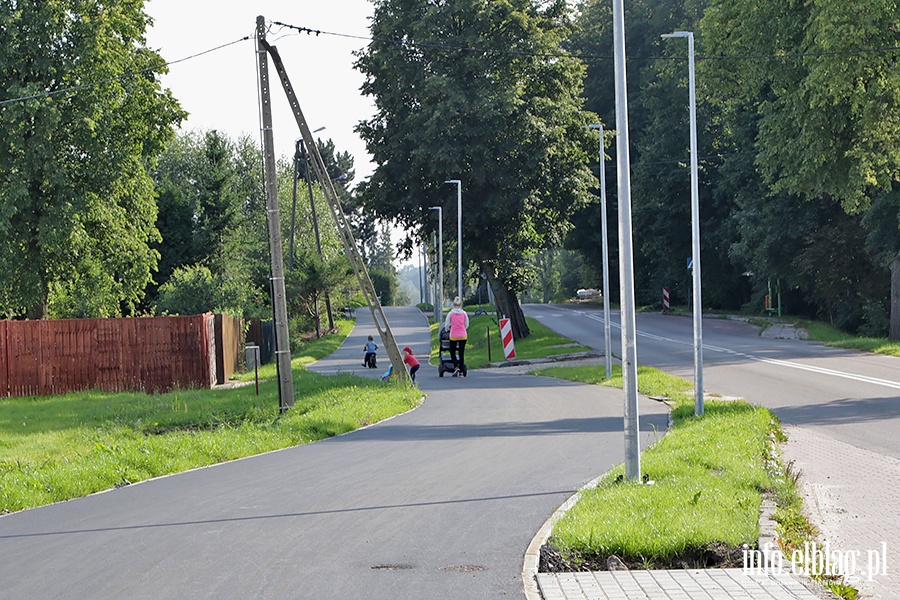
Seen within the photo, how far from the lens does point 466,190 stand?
45125mm

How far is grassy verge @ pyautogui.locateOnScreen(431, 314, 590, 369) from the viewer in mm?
39781

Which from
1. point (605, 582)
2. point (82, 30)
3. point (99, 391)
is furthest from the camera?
point (82, 30)

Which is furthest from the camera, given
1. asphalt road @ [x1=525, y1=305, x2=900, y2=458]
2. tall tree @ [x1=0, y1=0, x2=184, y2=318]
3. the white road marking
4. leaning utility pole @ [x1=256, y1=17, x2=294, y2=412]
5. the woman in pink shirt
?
tall tree @ [x1=0, y1=0, x2=184, y2=318]

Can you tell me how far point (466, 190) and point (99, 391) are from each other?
66.8 ft

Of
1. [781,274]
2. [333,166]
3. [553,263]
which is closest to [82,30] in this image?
[781,274]

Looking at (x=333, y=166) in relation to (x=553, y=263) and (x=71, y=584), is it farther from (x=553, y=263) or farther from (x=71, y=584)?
(x=71, y=584)

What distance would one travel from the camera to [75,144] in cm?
3659

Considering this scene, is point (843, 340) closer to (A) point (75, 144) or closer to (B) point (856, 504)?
(A) point (75, 144)

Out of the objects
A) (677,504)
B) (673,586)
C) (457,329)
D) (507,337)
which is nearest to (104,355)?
→ (457,329)

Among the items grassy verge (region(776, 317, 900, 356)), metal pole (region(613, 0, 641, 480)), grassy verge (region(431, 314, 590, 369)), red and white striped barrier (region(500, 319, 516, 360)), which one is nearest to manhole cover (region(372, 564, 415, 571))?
metal pole (region(613, 0, 641, 480))

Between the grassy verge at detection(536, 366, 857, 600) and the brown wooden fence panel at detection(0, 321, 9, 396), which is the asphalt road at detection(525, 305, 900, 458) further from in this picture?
the brown wooden fence panel at detection(0, 321, 9, 396)

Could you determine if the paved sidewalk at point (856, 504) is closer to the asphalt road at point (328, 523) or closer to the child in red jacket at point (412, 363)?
the asphalt road at point (328, 523)

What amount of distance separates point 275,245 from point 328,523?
11.3m

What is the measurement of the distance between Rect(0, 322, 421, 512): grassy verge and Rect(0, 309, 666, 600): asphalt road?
0.51m
